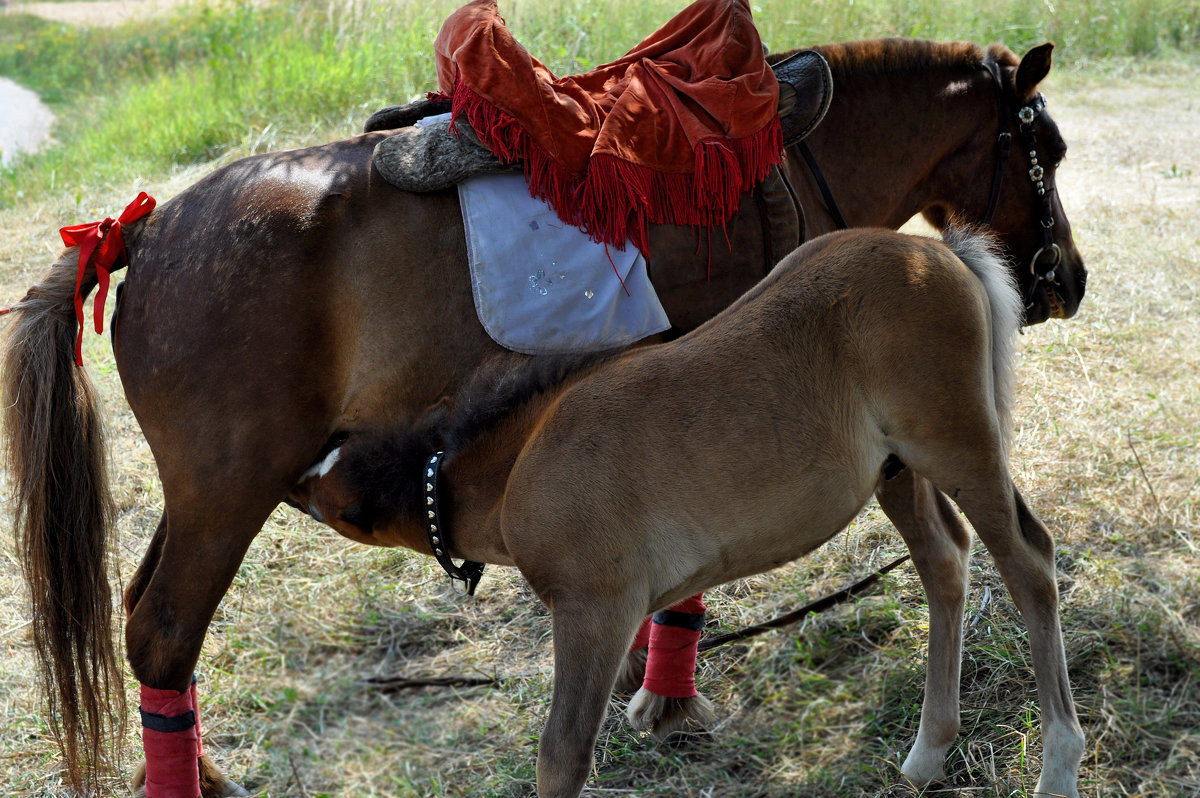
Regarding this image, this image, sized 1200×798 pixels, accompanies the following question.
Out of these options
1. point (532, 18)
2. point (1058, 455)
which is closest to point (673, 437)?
point (1058, 455)

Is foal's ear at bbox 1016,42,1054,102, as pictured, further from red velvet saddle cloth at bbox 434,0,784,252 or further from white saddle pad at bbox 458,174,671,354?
white saddle pad at bbox 458,174,671,354

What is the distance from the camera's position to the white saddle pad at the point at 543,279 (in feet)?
8.46

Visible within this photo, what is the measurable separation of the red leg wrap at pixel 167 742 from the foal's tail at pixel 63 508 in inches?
9.2

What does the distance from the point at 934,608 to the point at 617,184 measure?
1.46m

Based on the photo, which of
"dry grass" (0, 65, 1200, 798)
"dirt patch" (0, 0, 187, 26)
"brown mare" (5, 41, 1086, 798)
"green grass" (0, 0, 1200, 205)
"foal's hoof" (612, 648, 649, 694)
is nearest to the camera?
"brown mare" (5, 41, 1086, 798)

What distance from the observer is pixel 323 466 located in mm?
2555

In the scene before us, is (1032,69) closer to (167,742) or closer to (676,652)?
(676,652)

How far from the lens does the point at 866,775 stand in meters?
2.77

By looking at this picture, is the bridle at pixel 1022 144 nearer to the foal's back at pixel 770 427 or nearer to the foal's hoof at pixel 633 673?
the foal's back at pixel 770 427

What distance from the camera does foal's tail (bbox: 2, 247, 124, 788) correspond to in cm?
264

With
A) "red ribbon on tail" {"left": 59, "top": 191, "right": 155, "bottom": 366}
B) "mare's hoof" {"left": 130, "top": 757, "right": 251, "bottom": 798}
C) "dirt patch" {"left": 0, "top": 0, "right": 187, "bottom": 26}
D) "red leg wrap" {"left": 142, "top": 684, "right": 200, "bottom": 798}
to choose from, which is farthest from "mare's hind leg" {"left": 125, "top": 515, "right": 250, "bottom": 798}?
"dirt patch" {"left": 0, "top": 0, "right": 187, "bottom": 26}

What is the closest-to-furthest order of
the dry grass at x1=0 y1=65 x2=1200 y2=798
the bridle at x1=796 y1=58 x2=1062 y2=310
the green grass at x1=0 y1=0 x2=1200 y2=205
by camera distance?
the dry grass at x1=0 y1=65 x2=1200 y2=798, the bridle at x1=796 y1=58 x2=1062 y2=310, the green grass at x1=0 y1=0 x2=1200 y2=205

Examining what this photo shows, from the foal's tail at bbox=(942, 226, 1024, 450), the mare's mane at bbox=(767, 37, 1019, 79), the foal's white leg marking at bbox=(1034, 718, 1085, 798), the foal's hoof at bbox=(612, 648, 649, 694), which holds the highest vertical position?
the mare's mane at bbox=(767, 37, 1019, 79)

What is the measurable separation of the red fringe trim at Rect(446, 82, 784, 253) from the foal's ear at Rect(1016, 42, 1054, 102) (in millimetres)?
1046
